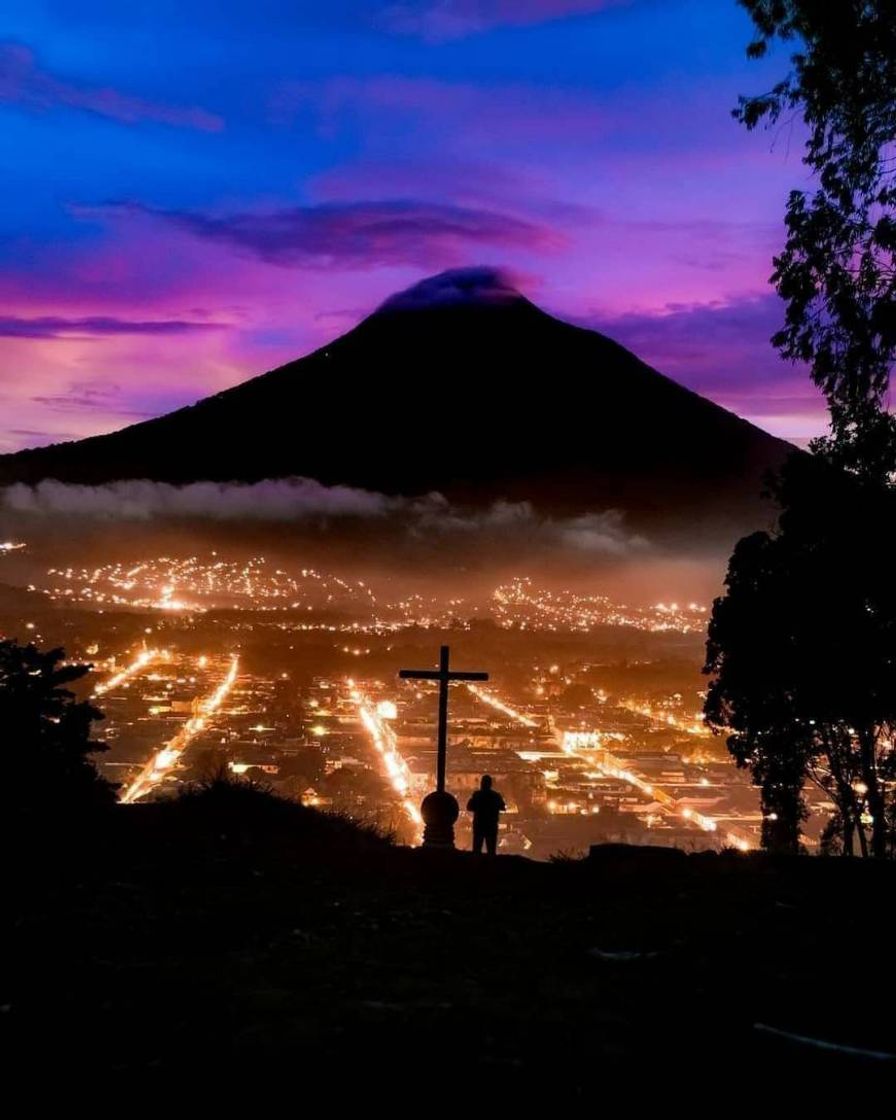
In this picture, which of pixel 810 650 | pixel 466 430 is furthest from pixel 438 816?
pixel 466 430

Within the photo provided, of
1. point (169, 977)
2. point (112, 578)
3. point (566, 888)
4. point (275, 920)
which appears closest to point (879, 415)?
point (566, 888)

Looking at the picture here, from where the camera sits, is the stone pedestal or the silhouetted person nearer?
the silhouetted person

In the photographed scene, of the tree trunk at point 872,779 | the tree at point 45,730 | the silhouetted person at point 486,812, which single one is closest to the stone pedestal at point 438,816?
the silhouetted person at point 486,812

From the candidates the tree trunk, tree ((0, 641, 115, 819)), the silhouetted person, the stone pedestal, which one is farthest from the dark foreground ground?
the tree trunk

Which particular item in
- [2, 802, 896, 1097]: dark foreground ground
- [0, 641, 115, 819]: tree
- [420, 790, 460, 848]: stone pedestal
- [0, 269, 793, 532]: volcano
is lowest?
[420, 790, 460, 848]: stone pedestal

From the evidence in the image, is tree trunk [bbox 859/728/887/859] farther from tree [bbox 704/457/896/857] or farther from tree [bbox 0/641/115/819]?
tree [bbox 0/641/115/819]

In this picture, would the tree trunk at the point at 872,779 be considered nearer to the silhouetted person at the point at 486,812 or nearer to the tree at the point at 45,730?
the silhouetted person at the point at 486,812

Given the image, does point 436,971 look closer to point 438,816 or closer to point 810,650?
point 438,816
